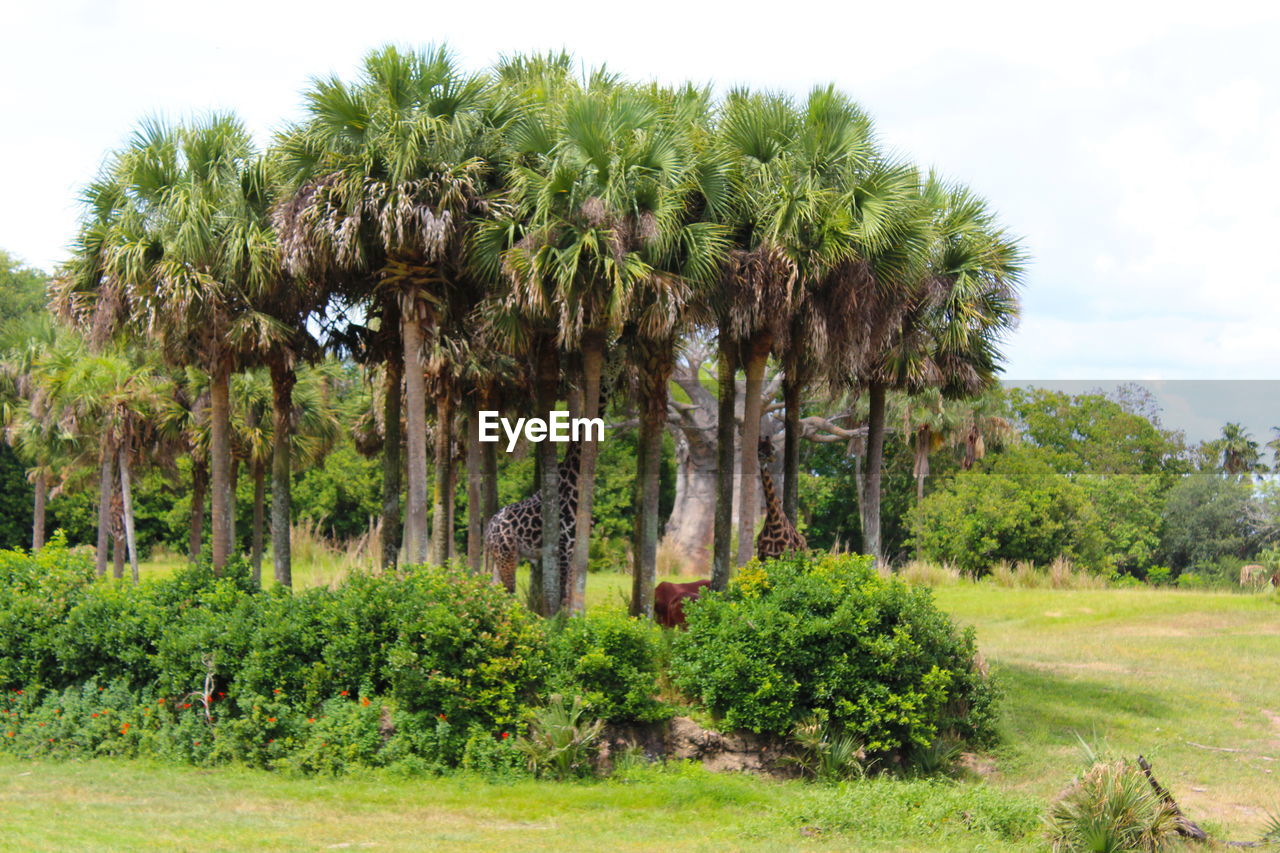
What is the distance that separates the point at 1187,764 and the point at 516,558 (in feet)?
34.6

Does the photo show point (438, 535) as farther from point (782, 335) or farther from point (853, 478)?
point (853, 478)

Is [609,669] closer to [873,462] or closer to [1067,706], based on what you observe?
[1067,706]

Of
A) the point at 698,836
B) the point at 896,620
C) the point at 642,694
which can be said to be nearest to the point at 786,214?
the point at 896,620

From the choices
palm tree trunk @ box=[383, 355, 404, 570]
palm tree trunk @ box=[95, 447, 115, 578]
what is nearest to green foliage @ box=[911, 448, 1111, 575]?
palm tree trunk @ box=[383, 355, 404, 570]

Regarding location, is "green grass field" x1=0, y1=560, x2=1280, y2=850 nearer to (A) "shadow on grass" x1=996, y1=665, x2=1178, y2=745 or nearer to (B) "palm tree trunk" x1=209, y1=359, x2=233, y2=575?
(A) "shadow on grass" x1=996, y1=665, x2=1178, y2=745

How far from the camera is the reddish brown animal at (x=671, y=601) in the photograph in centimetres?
1897

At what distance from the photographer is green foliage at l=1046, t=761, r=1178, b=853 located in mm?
10969

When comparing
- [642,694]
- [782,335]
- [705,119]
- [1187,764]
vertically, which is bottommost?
[1187,764]

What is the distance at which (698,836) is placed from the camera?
11.6m

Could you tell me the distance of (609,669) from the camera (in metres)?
14.2

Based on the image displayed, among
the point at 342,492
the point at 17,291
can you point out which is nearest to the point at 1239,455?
the point at 342,492

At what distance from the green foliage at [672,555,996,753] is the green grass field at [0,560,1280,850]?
930 mm

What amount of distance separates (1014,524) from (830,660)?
85.1 feet

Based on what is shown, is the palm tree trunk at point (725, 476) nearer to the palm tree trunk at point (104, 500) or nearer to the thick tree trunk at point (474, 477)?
the thick tree trunk at point (474, 477)
